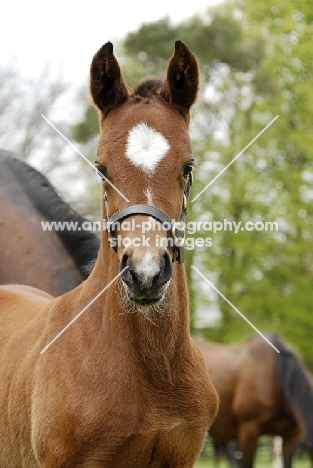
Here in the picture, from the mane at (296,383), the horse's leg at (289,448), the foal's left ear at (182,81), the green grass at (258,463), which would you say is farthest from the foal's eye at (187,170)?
the green grass at (258,463)

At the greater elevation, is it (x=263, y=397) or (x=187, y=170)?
(x=187, y=170)

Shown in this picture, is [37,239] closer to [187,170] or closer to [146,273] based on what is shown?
[187,170]

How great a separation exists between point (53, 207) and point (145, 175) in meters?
2.92

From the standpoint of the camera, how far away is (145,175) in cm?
347

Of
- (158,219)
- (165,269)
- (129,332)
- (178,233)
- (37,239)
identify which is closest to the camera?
(165,269)

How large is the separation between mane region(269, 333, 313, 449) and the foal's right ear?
8.10m

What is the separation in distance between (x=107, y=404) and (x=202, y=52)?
2032 centimetres

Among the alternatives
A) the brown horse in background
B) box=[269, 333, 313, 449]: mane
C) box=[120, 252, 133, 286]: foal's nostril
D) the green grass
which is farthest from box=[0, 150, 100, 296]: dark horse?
the green grass

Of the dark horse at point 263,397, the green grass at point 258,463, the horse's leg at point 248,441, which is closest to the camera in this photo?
the dark horse at point 263,397

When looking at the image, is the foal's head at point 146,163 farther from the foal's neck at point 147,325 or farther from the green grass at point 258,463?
the green grass at point 258,463

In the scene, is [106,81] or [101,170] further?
[106,81]

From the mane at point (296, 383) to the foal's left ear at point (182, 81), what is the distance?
26.1 ft

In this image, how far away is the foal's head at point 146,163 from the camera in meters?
3.22

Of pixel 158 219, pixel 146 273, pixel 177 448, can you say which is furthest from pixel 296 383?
pixel 146 273
